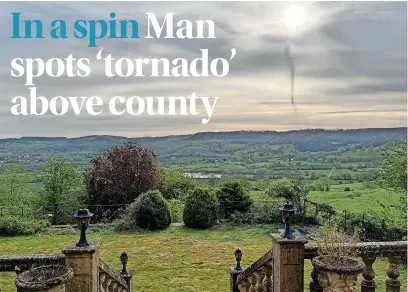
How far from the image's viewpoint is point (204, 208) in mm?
17969

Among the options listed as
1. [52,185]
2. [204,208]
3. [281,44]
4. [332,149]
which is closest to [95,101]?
[281,44]

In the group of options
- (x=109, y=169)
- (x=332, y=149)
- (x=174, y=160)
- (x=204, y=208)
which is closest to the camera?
(x=204, y=208)

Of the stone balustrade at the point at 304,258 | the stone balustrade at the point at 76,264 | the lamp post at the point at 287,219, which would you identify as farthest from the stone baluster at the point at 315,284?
the stone balustrade at the point at 76,264

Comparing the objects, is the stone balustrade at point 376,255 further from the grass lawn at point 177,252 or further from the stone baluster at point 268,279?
the grass lawn at point 177,252

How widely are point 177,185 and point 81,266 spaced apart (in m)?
20.9

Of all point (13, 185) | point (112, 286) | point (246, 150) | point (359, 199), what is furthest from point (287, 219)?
point (246, 150)

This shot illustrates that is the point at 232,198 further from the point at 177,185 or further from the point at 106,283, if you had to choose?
the point at 106,283

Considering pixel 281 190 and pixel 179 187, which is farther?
pixel 179 187

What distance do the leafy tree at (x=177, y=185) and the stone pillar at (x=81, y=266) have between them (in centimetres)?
1922

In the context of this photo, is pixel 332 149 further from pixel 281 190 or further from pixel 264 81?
pixel 264 81

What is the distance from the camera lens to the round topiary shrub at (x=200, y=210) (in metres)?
17.9

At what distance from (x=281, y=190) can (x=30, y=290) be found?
18222mm

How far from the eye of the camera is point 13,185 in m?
24.8

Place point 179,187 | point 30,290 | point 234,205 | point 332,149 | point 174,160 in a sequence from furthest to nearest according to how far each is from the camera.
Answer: point 174,160 < point 332,149 < point 179,187 < point 234,205 < point 30,290
